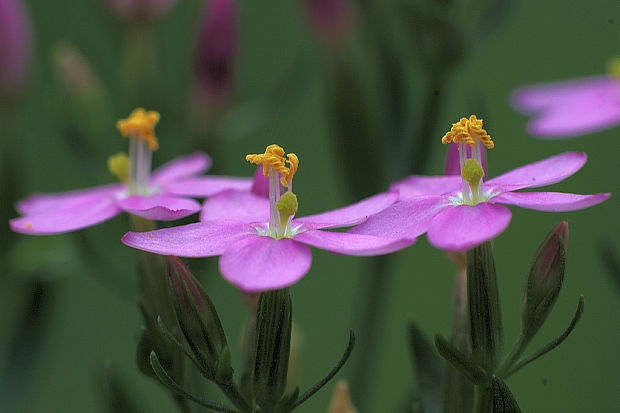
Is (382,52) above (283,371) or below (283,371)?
above

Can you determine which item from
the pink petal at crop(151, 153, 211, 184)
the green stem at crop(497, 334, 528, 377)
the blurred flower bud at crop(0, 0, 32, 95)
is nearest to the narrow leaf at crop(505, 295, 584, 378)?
the green stem at crop(497, 334, 528, 377)

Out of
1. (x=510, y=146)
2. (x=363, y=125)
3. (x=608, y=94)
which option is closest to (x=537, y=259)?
(x=363, y=125)

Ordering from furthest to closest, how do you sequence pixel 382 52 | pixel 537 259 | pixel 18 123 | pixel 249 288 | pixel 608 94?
pixel 18 123, pixel 608 94, pixel 382 52, pixel 537 259, pixel 249 288

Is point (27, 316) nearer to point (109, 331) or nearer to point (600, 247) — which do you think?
point (600, 247)

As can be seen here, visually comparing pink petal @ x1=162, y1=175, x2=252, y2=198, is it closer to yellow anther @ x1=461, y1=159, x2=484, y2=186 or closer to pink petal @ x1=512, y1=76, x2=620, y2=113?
yellow anther @ x1=461, y1=159, x2=484, y2=186

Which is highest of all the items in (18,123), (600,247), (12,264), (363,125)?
(18,123)

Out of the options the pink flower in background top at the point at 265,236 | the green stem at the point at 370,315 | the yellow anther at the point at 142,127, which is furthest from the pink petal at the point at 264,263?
the green stem at the point at 370,315
